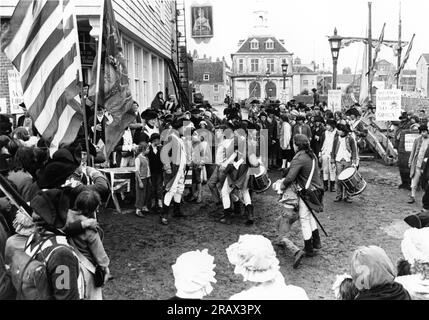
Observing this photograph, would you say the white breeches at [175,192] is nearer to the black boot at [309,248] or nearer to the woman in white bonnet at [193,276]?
the black boot at [309,248]

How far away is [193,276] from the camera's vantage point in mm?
2623

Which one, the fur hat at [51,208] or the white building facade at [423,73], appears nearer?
the fur hat at [51,208]

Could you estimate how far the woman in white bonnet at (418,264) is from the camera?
3062mm

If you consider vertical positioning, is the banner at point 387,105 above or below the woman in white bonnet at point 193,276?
above

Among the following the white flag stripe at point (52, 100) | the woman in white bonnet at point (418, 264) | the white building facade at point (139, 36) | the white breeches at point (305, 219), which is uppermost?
the white building facade at point (139, 36)

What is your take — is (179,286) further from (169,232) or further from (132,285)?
(169,232)

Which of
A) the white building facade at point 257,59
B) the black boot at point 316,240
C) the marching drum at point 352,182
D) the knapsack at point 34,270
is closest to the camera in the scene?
the knapsack at point 34,270

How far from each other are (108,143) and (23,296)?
10.8ft

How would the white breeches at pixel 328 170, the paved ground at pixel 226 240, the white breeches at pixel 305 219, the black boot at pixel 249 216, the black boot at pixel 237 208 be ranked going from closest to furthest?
the paved ground at pixel 226 240, the white breeches at pixel 305 219, the black boot at pixel 249 216, the black boot at pixel 237 208, the white breeches at pixel 328 170

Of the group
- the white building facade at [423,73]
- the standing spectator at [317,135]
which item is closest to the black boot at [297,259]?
the standing spectator at [317,135]

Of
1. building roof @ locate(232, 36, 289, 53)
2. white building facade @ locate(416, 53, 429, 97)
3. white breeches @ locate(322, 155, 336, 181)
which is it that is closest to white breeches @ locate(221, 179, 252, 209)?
white breeches @ locate(322, 155, 336, 181)

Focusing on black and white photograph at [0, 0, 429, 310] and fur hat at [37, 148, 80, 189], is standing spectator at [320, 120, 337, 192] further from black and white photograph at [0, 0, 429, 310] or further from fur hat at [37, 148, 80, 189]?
fur hat at [37, 148, 80, 189]
